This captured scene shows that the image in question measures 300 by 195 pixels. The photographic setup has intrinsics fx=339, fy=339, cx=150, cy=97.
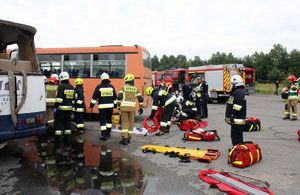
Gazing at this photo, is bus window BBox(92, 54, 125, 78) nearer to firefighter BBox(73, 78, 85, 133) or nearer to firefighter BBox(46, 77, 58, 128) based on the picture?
firefighter BBox(73, 78, 85, 133)

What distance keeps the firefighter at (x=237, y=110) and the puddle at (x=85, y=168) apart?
233 centimetres

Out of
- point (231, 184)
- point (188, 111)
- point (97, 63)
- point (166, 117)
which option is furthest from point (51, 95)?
point (231, 184)

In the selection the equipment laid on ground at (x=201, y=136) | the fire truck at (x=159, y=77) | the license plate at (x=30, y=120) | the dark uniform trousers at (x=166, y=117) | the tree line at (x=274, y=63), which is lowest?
the equipment laid on ground at (x=201, y=136)

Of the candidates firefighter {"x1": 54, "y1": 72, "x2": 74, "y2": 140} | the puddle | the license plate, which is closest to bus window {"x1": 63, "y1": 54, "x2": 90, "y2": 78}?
firefighter {"x1": 54, "y1": 72, "x2": 74, "y2": 140}

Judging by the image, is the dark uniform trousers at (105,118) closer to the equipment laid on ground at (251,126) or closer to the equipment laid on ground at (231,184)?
the equipment laid on ground at (231,184)

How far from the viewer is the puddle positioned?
5398 mm

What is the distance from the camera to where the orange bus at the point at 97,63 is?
13.5 metres

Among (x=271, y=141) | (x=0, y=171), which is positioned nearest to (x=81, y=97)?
(x=0, y=171)

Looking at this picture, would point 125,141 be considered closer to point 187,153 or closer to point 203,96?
point 187,153

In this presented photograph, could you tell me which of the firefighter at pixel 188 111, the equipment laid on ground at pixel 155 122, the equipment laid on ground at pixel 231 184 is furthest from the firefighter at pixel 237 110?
the firefighter at pixel 188 111

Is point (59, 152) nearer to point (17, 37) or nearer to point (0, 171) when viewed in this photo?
point (0, 171)

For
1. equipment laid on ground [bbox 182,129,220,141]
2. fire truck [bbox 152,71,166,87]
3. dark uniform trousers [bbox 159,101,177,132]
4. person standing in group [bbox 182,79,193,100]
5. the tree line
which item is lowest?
equipment laid on ground [bbox 182,129,220,141]

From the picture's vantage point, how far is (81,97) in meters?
10.7

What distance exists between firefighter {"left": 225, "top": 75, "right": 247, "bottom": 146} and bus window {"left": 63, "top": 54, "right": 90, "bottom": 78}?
7.65 meters
